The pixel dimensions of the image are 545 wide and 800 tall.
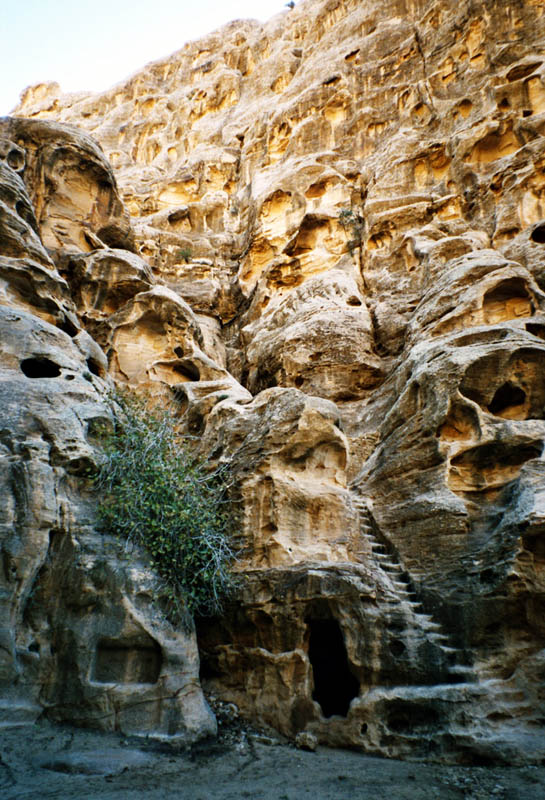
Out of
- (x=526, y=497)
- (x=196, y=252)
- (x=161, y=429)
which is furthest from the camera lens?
(x=196, y=252)

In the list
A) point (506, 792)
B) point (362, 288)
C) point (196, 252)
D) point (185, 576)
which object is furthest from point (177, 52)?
point (506, 792)

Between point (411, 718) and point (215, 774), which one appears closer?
point (215, 774)

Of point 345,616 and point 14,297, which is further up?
point 14,297

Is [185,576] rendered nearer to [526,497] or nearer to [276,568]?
[276,568]

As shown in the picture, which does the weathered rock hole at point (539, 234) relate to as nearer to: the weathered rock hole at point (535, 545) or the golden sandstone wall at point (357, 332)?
the golden sandstone wall at point (357, 332)

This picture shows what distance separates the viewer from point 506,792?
5.80 metres

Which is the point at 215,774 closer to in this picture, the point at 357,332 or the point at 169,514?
the point at 169,514

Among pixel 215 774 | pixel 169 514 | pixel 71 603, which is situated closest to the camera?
pixel 215 774

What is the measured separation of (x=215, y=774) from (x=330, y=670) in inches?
118

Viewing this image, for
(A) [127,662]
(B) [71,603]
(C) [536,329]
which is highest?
(C) [536,329]

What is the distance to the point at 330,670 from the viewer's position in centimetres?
902

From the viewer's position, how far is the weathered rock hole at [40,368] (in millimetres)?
10984

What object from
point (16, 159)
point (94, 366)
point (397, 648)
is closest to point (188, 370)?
point (94, 366)

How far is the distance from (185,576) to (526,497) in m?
5.68
